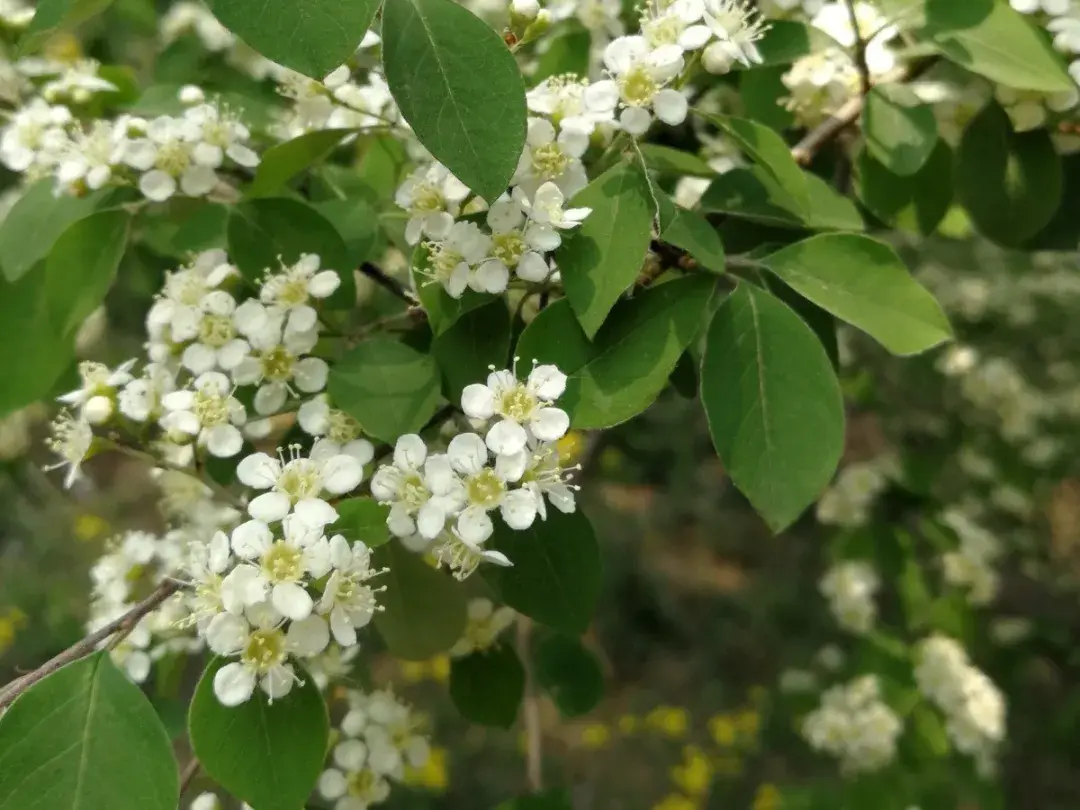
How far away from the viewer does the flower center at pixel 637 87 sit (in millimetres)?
809

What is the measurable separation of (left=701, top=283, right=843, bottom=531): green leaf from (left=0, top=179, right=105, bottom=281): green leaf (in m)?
0.73

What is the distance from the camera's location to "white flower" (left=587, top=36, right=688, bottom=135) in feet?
2.60

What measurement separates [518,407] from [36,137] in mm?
761

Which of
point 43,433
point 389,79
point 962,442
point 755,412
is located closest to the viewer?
point 389,79

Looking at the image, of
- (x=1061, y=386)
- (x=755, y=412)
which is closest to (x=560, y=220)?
(x=755, y=412)

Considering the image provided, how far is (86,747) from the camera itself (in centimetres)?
71

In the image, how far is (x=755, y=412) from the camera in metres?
0.79

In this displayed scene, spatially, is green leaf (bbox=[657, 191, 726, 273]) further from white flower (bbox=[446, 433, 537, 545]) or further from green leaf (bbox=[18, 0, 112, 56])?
green leaf (bbox=[18, 0, 112, 56])

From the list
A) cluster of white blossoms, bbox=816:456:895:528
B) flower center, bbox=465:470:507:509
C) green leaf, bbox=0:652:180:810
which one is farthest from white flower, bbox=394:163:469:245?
cluster of white blossoms, bbox=816:456:895:528

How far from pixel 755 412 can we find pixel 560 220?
241 mm

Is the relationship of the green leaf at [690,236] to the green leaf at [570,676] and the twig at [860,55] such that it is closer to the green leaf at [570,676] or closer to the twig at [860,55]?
the twig at [860,55]

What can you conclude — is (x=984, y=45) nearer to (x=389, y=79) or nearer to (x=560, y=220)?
(x=560, y=220)

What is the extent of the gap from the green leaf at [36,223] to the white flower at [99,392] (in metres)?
0.18

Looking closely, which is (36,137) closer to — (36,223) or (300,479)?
(36,223)
